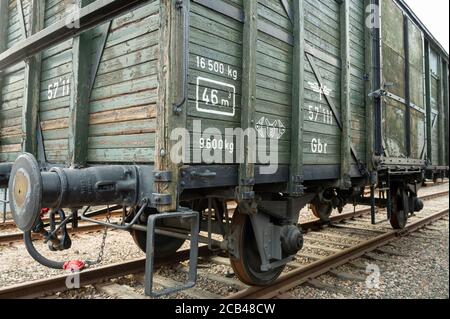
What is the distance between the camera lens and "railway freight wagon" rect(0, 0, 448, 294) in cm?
278

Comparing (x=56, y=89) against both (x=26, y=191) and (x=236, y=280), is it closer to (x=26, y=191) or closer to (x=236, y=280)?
(x=26, y=191)

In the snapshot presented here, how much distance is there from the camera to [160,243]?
16.1 feet

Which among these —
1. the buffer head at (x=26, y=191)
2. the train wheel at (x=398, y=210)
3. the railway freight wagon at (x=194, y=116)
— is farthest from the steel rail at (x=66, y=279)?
the train wheel at (x=398, y=210)

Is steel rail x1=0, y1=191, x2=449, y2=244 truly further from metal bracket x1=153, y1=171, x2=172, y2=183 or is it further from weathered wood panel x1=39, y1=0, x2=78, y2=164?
metal bracket x1=153, y1=171, x2=172, y2=183

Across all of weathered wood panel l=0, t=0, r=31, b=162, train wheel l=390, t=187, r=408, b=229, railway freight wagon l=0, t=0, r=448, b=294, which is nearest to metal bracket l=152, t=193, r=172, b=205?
railway freight wagon l=0, t=0, r=448, b=294

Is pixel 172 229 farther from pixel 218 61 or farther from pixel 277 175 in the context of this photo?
pixel 218 61

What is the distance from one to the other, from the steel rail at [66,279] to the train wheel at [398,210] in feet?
15.7

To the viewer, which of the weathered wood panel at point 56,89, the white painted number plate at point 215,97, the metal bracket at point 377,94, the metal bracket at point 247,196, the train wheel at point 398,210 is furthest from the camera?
the train wheel at point 398,210

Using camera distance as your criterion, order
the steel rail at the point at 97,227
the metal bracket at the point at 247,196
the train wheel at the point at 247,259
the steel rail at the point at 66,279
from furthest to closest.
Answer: the steel rail at the point at 97,227, the train wheel at the point at 247,259, the steel rail at the point at 66,279, the metal bracket at the point at 247,196

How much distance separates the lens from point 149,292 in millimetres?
2447

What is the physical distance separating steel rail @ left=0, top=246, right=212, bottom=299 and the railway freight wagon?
38cm

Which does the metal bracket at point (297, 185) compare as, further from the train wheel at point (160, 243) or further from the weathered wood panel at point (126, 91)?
the train wheel at point (160, 243)

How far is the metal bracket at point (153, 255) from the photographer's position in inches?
97.0
